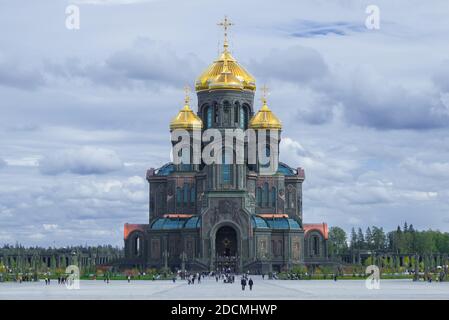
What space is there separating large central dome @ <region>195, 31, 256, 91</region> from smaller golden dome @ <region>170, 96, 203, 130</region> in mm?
3103

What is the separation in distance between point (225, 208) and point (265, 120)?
14.6m

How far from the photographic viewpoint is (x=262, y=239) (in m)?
116

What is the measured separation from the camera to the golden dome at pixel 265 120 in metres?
123

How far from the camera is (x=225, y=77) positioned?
400ft

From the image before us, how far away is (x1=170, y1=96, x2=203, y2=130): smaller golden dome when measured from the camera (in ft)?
405

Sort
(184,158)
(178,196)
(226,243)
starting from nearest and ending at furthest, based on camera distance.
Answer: (226,243)
(178,196)
(184,158)

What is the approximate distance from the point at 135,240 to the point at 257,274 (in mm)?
19184

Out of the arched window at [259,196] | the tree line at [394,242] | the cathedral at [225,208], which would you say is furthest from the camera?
the tree line at [394,242]

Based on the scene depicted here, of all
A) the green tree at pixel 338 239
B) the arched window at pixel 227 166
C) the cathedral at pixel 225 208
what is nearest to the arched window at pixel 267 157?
the cathedral at pixel 225 208

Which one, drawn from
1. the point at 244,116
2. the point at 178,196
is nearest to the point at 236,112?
the point at 244,116

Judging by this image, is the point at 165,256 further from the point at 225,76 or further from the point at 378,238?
the point at 378,238

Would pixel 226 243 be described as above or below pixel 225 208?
below

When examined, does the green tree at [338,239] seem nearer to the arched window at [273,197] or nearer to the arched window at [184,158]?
the arched window at [273,197]
